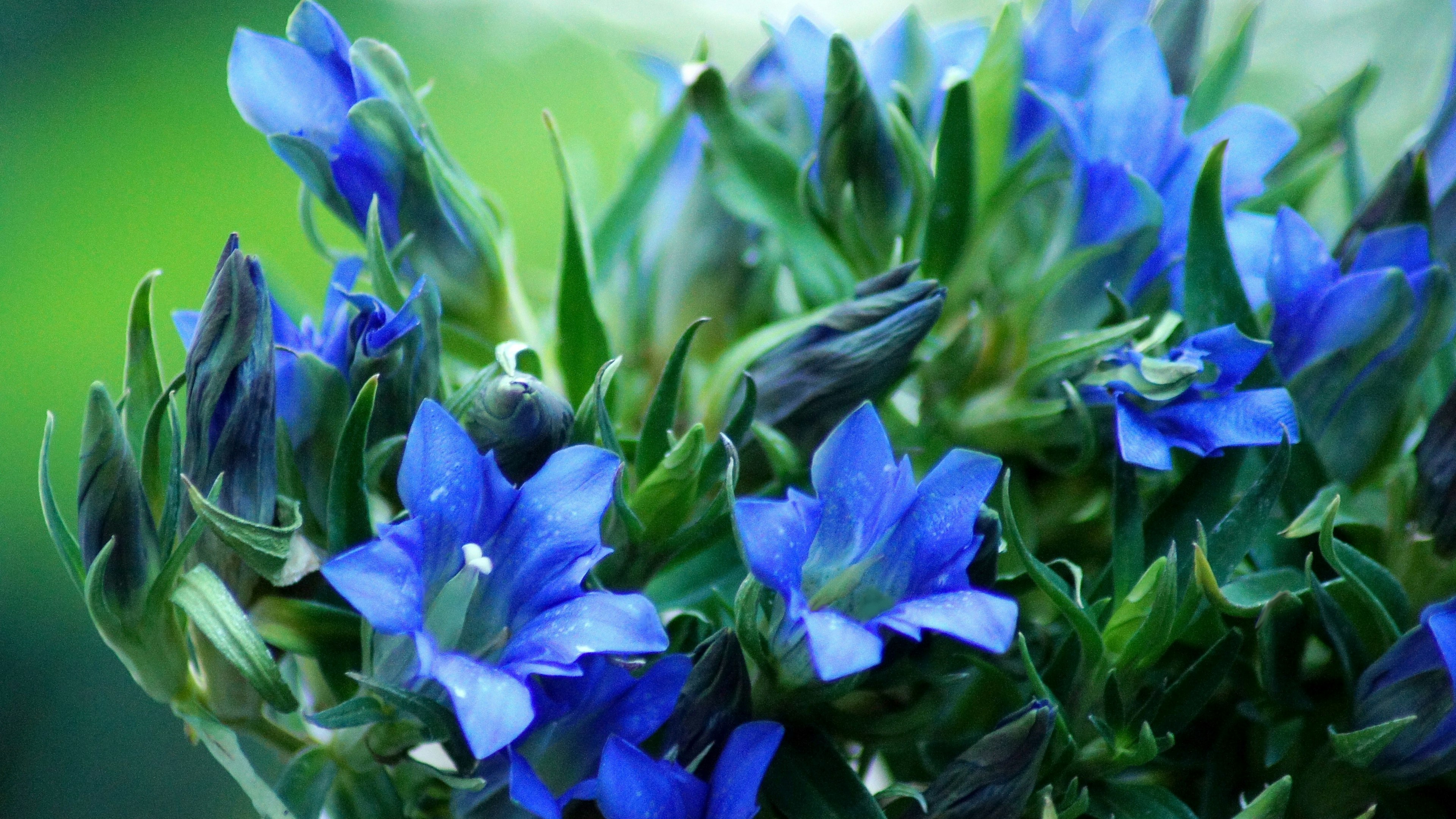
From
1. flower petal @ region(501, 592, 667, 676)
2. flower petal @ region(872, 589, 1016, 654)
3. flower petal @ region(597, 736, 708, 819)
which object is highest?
flower petal @ region(501, 592, 667, 676)

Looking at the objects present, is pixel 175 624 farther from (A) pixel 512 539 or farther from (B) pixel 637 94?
(B) pixel 637 94

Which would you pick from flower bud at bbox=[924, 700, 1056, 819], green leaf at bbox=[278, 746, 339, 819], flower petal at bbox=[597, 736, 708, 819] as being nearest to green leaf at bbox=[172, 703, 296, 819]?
green leaf at bbox=[278, 746, 339, 819]

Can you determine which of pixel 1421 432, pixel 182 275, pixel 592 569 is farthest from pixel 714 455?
pixel 182 275

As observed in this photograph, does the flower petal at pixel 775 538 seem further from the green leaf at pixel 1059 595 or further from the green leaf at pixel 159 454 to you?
the green leaf at pixel 159 454

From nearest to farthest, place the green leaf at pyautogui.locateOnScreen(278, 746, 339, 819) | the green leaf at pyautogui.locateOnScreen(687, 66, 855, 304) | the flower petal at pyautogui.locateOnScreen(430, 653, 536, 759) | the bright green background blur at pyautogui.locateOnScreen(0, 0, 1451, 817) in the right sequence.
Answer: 1. the flower petal at pyautogui.locateOnScreen(430, 653, 536, 759)
2. the green leaf at pyautogui.locateOnScreen(278, 746, 339, 819)
3. the green leaf at pyautogui.locateOnScreen(687, 66, 855, 304)
4. the bright green background blur at pyautogui.locateOnScreen(0, 0, 1451, 817)

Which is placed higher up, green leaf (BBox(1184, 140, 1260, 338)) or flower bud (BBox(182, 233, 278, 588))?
flower bud (BBox(182, 233, 278, 588))

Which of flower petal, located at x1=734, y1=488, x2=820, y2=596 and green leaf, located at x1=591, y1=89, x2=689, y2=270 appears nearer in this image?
flower petal, located at x1=734, y1=488, x2=820, y2=596

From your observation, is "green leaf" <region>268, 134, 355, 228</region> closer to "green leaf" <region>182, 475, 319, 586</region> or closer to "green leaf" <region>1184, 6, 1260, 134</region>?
"green leaf" <region>182, 475, 319, 586</region>
